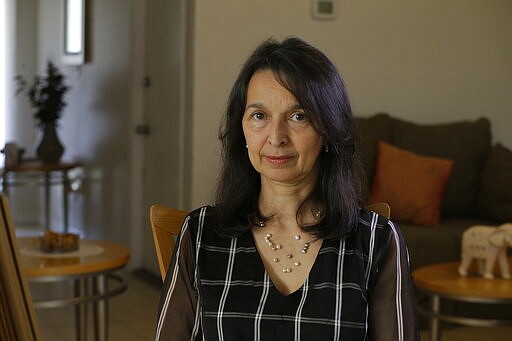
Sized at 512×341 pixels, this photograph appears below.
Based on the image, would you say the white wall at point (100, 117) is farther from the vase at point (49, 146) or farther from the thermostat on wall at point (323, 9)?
the thermostat on wall at point (323, 9)

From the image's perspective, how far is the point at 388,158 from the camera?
4.91 m

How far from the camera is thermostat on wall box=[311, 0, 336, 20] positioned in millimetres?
5043

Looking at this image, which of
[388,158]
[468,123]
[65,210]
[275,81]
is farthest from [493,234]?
[65,210]

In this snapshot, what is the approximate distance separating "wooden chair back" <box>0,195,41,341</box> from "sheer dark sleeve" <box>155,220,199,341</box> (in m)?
0.37

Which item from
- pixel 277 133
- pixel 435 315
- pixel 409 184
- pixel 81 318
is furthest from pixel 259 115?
pixel 409 184

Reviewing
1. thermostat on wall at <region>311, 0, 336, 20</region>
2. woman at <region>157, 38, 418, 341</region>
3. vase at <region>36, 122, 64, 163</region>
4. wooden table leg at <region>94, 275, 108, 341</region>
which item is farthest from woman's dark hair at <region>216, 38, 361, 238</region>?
vase at <region>36, 122, 64, 163</region>

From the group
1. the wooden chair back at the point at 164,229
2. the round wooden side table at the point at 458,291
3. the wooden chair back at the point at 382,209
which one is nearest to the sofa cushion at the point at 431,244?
the round wooden side table at the point at 458,291

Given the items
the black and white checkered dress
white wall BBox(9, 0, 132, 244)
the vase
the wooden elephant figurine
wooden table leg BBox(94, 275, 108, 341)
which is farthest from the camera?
the vase

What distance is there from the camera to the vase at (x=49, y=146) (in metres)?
6.29

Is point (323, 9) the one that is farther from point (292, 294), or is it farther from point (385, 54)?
point (292, 294)

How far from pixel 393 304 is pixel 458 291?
1.78m

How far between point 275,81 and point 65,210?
516 centimetres

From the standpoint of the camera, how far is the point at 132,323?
15.3 ft

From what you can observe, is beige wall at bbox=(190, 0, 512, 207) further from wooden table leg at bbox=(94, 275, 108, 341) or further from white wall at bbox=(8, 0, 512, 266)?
wooden table leg at bbox=(94, 275, 108, 341)
